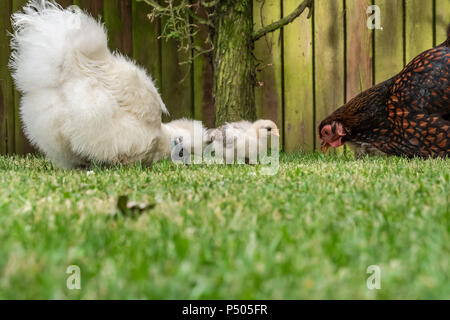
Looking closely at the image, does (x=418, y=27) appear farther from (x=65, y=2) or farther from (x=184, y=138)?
(x=65, y=2)

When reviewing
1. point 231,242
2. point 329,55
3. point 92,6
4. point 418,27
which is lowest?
point 231,242

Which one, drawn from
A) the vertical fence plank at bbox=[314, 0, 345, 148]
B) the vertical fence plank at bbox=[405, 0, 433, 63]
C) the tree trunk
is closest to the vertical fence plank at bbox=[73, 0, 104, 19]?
the tree trunk

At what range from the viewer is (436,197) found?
4.94 feet

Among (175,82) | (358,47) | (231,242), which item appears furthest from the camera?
(175,82)

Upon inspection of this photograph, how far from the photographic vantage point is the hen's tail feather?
2492 millimetres

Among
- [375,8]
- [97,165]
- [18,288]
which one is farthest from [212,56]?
[18,288]

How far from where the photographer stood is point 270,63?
4.42 metres

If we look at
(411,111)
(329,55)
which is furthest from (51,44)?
→ (329,55)

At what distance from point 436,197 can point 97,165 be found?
1897 mm

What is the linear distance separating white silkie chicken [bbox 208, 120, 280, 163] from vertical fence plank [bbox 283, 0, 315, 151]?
617mm

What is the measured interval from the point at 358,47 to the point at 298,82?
627mm

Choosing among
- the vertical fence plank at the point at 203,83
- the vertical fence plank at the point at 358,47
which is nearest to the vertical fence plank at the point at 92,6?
the vertical fence plank at the point at 203,83

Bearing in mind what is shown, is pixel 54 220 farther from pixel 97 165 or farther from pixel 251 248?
pixel 97 165

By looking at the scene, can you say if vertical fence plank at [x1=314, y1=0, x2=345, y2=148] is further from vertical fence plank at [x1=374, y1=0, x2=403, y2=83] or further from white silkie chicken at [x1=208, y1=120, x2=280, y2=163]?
white silkie chicken at [x1=208, y1=120, x2=280, y2=163]
